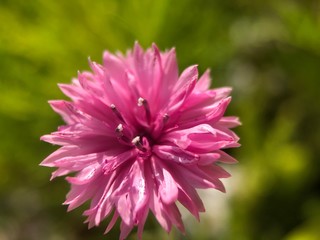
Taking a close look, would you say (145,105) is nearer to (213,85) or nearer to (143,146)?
(143,146)

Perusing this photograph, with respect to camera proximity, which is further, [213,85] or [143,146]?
[213,85]

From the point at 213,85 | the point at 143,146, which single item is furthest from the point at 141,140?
the point at 213,85

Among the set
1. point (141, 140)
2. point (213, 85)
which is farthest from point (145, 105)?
point (213, 85)

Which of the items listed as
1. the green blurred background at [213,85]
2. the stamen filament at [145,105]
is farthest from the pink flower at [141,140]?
the green blurred background at [213,85]

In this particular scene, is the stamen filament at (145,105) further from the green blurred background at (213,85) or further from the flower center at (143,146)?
the green blurred background at (213,85)

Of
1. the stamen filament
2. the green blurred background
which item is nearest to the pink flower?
the stamen filament

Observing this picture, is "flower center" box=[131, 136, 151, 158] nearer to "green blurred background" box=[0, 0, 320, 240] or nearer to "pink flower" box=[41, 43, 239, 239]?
"pink flower" box=[41, 43, 239, 239]
